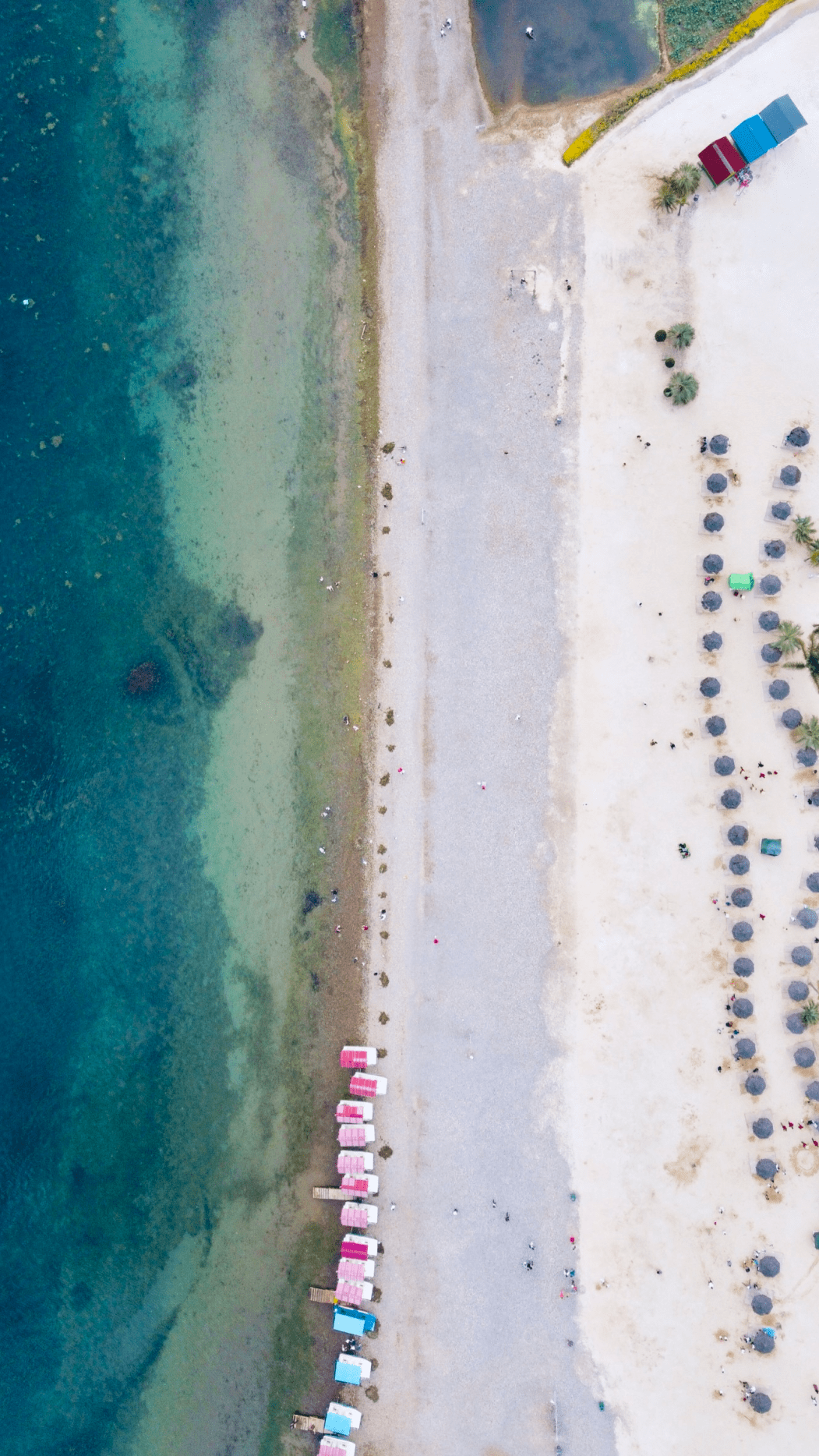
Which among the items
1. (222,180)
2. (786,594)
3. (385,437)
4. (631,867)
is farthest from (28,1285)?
(222,180)

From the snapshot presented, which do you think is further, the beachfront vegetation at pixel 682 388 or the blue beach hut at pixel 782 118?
the beachfront vegetation at pixel 682 388

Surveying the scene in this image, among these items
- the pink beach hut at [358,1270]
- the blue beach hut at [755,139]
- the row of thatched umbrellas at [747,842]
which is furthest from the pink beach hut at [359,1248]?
the blue beach hut at [755,139]

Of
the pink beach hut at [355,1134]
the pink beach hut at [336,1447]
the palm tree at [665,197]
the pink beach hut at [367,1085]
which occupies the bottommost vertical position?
the pink beach hut at [336,1447]

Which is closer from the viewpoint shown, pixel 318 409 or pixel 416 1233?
pixel 416 1233

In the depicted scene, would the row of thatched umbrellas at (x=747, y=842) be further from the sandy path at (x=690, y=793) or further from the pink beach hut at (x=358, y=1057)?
the pink beach hut at (x=358, y=1057)

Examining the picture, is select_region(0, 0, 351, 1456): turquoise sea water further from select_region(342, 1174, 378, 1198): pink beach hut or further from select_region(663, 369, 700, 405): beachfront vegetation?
select_region(663, 369, 700, 405): beachfront vegetation

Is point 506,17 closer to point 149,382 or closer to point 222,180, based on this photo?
point 222,180
